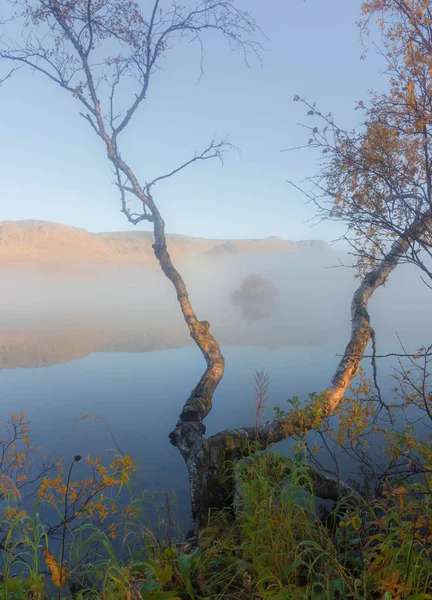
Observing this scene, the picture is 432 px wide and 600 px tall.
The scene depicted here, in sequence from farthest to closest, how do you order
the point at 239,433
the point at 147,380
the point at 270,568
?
the point at 147,380
the point at 239,433
the point at 270,568

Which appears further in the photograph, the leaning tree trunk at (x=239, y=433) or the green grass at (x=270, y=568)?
the leaning tree trunk at (x=239, y=433)

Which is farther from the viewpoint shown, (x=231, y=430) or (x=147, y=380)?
(x=147, y=380)

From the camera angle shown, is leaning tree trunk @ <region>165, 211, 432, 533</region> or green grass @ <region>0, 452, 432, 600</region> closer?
green grass @ <region>0, 452, 432, 600</region>

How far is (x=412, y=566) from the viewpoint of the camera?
228cm

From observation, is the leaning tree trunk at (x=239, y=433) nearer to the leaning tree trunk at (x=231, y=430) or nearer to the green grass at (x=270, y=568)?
the leaning tree trunk at (x=231, y=430)

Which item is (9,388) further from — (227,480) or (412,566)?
(412,566)

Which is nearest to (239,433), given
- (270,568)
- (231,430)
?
(231,430)

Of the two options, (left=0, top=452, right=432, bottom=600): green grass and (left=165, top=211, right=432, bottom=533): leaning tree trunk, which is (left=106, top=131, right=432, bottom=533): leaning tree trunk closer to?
(left=165, top=211, right=432, bottom=533): leaning tree trunk

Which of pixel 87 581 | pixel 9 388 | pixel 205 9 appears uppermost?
pixel 205 9

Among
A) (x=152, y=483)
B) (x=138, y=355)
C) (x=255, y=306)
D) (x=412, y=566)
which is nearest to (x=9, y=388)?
(x=138, y=355)

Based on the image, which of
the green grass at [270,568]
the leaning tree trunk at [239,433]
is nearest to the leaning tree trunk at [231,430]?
the leaning tree trunk at [239,433]

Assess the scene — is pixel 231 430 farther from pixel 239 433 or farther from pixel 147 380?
pixel 147 380

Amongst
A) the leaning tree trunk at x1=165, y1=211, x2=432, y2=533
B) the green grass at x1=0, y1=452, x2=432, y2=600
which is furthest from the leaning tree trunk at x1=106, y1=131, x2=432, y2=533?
the green grass at x1=0, y1=452, x2=432, y2=600

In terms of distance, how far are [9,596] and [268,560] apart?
164 centimetres
